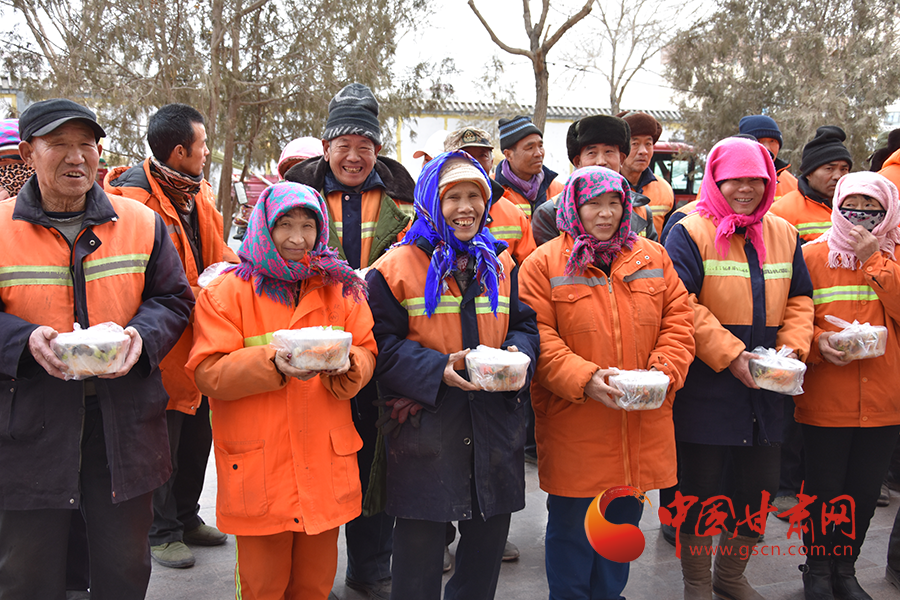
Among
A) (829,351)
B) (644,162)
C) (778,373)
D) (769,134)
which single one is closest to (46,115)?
(778,373)

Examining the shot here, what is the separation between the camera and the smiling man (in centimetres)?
340

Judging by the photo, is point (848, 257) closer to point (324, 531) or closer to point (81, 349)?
point (324, 531)

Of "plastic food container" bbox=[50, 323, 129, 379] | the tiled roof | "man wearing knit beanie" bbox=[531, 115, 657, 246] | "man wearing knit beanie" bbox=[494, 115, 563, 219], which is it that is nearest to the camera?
"plastic food container" bbox=[50, 323, 129, 379]

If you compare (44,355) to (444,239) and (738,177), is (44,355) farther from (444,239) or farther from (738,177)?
(738,177)

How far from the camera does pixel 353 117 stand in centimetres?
333

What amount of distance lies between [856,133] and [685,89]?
4.48 metres

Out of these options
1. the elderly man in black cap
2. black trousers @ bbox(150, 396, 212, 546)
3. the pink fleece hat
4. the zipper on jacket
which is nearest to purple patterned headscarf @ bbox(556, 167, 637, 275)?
the zipper on jacket

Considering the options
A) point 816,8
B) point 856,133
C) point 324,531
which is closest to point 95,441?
point 324,531

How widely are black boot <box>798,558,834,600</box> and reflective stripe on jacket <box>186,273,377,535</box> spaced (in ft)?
7.89

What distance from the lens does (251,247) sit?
8.27ft

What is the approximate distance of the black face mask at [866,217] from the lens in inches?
130

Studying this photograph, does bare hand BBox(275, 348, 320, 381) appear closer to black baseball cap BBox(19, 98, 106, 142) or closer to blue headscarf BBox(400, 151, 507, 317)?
blue headscarf BBox(400, 151, 507, 317)

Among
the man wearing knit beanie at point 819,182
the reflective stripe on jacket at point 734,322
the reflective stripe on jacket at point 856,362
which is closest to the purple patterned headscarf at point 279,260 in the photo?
the reflective stripe on jacket at point 734,322

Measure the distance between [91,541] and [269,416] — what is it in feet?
2.77
